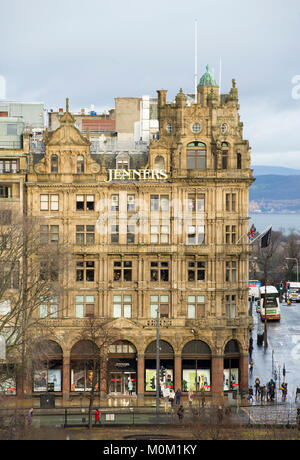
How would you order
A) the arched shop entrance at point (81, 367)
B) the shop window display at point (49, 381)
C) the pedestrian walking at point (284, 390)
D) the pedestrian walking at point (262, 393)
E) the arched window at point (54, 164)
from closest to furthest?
the pedestrian walking at point (262, 393), the pedestrian walking at point (284, 390), the arched shop entrance at point (81, 367), the shop window display at point (49, 381), the arched window at point (54, 164)

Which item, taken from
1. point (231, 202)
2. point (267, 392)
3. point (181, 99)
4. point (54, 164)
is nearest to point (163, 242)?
point (231, 202)

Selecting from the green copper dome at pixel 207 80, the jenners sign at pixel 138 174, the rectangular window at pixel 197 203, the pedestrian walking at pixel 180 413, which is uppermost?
the green copper dome at pixel 207 80

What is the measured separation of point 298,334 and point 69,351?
54.9 metres

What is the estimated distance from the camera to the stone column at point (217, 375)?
12506 centimetres

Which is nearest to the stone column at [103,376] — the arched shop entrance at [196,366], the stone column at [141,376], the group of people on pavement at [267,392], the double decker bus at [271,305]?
the stone column at [141,376]

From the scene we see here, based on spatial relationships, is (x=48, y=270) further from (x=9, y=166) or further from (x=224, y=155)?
(x=224, y=155)

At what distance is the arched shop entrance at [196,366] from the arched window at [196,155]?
18.1 metres

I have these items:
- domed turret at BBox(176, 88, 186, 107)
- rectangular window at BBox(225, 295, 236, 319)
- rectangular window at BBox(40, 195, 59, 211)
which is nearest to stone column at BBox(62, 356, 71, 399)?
rectangular window at BBox(40, 195, 59, 211)

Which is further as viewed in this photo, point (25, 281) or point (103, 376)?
point (103, 376)

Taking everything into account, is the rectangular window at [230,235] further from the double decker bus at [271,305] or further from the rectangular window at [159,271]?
the double decker bus at [271,305]

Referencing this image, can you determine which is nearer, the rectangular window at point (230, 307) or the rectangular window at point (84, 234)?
the rectangular window at point (84, 234)

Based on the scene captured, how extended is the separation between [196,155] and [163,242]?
9613 millimetres

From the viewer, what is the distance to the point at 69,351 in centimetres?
12462

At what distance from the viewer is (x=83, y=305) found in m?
126
